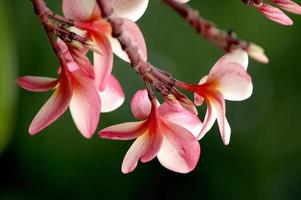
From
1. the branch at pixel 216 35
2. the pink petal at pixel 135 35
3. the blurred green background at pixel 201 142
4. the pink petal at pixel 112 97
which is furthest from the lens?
the blurred green background at pixel 201 142

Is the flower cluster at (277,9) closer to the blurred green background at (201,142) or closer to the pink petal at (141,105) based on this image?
the pink petal at (141,105)

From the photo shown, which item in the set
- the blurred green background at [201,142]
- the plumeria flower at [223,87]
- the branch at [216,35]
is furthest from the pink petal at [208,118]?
the blurred green background at [201,142]

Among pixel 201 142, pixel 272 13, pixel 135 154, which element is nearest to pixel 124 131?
pixel 135 154

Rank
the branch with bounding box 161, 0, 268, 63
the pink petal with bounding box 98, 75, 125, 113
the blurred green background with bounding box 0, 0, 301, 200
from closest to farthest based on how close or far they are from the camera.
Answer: the branch with bounding box 161, 0, 268, 63
the pink petal with bounding box 98, 75, 125, 113
the blurred green background with bounding box 0, 0, 301, 200

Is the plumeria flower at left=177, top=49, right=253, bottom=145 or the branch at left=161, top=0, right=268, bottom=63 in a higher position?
the branch at left=161, top=0, right=268, bottom=63

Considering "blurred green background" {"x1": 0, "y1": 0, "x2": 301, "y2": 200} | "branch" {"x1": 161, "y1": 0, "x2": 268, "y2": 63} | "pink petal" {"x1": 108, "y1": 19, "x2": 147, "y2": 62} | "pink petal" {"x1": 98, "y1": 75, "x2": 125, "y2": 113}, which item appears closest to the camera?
"branch" {"x1": 161, "y1": 0, "x2": 268, "y2": 63}

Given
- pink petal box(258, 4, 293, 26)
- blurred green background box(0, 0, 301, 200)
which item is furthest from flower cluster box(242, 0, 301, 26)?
blurred green background box(0, 0, 301, 200)

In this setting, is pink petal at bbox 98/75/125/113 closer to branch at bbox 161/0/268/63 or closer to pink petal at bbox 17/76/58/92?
pink petal at bbox 17/76/58/92

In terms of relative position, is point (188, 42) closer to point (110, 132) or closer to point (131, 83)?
point (131, 83)
